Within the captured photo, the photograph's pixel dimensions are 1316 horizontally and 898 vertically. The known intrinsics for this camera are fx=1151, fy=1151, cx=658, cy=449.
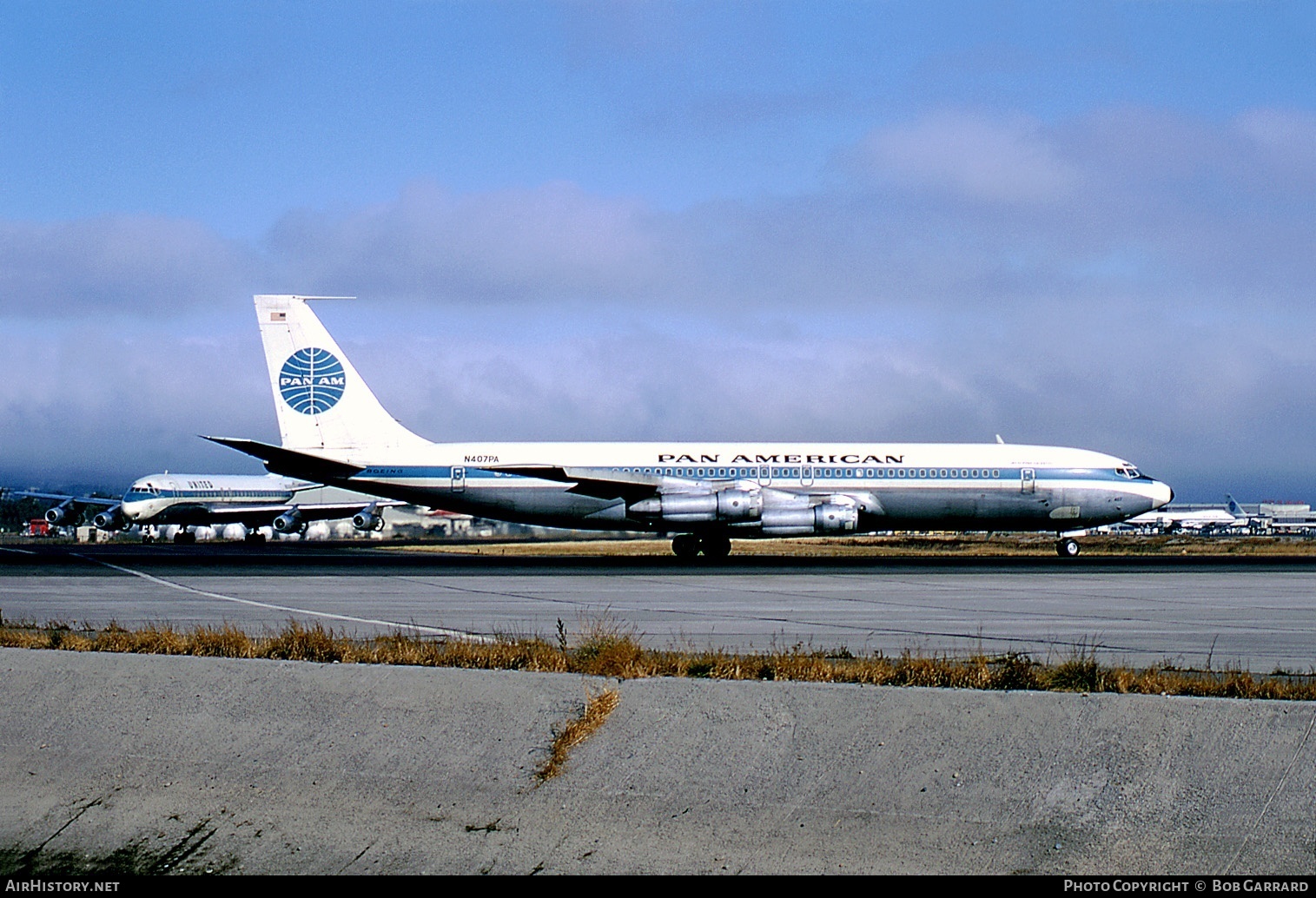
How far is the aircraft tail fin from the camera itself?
39.1 meters

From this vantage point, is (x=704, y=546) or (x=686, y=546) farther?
(x=704, y=546)

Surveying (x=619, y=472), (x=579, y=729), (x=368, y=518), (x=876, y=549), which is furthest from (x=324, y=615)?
(x=368, y=518)

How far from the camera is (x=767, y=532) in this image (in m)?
37.3

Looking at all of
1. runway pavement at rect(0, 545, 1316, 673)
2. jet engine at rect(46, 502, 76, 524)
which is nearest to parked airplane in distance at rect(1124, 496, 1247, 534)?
jet engine at rect(46, 502, 76, 524)

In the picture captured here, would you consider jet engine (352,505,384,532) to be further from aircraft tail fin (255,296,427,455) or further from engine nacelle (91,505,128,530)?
aircraft tail fin (255,296,427,455)

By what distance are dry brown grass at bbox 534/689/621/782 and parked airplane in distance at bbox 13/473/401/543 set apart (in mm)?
62425

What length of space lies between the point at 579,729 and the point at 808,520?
94.2ft

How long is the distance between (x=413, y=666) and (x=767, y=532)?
92.2 feet

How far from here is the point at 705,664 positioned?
10250mm

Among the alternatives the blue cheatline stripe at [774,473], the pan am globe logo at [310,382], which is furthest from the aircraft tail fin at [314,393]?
the blue cheatline stripe at [774,473]

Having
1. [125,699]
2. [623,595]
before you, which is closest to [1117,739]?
[125,699]

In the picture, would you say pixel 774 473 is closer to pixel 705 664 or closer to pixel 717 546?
pixel 717 546

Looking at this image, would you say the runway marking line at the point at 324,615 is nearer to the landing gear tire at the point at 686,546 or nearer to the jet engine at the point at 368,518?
the landing gear tire at the point at 686,546
